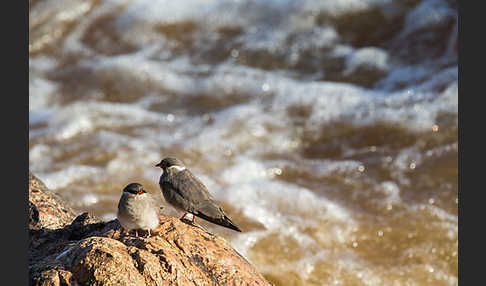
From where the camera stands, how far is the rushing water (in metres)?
6.66

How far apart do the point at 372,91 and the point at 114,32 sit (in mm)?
5807

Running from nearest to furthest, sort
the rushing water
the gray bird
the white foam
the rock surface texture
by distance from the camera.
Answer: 1. the rock surface texture
2. the gray bird
3. the rushing water
4. the white foam

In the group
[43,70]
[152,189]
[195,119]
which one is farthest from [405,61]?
[43,70]

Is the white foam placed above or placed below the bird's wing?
above

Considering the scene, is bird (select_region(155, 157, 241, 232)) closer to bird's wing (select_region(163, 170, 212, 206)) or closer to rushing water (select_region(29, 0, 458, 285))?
bird's wing (select_region(163, 170, 212, 206))

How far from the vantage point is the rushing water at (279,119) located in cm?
666

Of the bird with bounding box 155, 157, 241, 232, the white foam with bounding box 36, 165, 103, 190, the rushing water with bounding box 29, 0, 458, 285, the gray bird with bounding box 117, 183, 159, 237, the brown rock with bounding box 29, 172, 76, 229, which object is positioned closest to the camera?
the gray bird with bounding box 117, 183, 159, 237

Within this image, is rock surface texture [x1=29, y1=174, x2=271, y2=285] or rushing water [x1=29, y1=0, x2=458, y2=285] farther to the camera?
rushing water [x1=29, y1=0, x2=458, y2=285]

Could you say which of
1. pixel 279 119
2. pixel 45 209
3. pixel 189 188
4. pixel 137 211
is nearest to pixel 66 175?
pixel 279 119

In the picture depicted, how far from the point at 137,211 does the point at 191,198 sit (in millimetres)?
591

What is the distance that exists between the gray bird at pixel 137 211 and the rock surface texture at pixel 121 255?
0.08 meters

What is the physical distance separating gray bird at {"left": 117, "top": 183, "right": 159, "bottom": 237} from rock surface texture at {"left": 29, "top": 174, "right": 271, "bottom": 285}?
83 millimetres

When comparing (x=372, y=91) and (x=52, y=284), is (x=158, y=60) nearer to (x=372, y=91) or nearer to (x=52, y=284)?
(x=372, y=91)

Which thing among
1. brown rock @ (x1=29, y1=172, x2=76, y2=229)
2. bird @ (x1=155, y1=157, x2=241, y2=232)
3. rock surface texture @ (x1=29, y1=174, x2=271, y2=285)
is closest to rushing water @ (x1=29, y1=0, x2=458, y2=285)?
bird @ (x1=155, y1=157, x2=241, y2=232)
